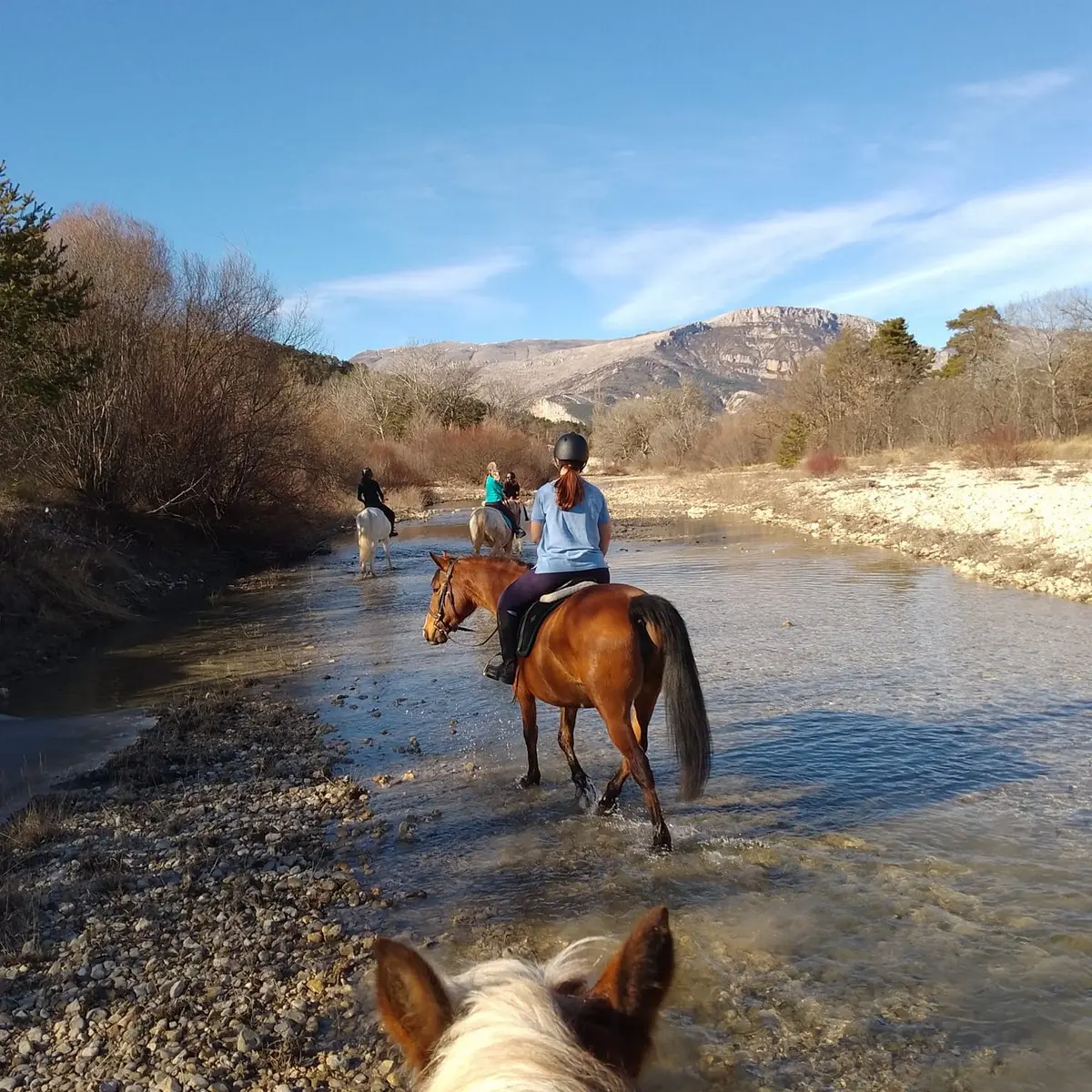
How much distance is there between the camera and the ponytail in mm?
6406

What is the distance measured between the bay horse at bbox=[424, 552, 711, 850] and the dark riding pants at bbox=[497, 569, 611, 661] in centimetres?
24

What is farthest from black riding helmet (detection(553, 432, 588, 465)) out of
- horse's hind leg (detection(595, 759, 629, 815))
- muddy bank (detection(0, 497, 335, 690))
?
muddy bank (detection(0, 497, 335, 690))

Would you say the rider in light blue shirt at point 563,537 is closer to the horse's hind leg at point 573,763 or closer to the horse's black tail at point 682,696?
the horse's hind leg at point 573,763

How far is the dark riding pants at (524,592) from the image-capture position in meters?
6.74

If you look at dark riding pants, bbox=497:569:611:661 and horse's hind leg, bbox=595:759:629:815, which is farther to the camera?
dark riding pants, bbox=497:569:611:661

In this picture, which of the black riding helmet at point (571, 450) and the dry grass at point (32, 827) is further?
the black riding helmet at point (571, 450)

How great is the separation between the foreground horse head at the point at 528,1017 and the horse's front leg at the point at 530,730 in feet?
16.6

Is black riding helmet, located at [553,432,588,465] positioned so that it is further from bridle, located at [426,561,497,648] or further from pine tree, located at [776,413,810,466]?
pine tree, located at [776,413,810,466]

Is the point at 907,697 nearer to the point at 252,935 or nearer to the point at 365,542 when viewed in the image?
the point at 252,935

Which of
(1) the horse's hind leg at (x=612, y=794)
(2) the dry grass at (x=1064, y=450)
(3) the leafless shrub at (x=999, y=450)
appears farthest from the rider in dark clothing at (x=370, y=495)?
(2) the dry grass at (x=1064, y=450)

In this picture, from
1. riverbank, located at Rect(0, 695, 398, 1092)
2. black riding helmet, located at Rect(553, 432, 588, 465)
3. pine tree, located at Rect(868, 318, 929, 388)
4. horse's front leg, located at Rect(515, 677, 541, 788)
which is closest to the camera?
riverbank, located at Rect(0, 695, 398, 1092)

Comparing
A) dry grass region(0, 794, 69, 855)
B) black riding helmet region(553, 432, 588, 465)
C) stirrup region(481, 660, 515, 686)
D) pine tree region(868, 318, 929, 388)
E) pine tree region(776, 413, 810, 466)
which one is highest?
pine tree region(868, 318, 929, 388)

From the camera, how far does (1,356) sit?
46.8 feet

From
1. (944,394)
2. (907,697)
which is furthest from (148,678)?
(944,394)
